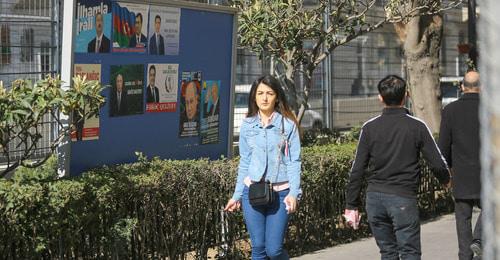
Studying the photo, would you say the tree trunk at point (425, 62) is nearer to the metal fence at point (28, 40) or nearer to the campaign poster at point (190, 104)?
the campaign poster at point (190, 104)

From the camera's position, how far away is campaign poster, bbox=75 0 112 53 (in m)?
6.32

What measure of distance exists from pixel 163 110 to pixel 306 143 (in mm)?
3929

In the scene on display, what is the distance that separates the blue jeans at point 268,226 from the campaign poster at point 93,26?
1707mm

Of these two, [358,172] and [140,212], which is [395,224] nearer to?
[358,172]

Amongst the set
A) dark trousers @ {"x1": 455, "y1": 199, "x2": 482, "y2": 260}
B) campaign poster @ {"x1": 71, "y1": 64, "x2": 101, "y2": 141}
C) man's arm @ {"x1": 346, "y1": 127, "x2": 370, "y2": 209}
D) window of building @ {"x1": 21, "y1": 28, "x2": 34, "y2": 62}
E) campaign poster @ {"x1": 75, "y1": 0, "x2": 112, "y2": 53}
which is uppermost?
campaign poster @ {"x1": 75, "y1": 0, "x2": 112, "y2": 53}

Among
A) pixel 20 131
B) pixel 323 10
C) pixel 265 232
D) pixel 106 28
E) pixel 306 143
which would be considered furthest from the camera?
pixel 306 143

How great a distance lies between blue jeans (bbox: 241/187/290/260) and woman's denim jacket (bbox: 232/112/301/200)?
130 mm

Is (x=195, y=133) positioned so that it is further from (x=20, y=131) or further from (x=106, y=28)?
(x=20, y=131)

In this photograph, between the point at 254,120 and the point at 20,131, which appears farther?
the point at 254,120

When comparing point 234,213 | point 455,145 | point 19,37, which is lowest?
point 234,213

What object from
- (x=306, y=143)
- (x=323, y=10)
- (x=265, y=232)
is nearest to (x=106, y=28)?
(x=265, y=232)

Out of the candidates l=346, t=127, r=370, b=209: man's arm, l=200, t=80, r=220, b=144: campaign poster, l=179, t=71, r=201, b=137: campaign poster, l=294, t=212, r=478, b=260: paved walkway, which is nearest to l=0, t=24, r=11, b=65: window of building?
l=179, t=71, r=201, b=137: campaign poster

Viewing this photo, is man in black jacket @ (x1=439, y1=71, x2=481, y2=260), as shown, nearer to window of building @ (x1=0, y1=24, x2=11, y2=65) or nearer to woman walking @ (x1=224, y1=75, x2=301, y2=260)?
woman walking @ (x1=224, y1=75, x2=301, y2=260)

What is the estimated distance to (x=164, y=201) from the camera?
6.77 metres
